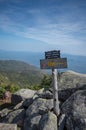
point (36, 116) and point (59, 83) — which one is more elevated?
point (59, 83)

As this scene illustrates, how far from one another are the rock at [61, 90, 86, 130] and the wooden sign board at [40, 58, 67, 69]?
2295 mm

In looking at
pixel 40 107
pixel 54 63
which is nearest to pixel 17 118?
pixel 40 107

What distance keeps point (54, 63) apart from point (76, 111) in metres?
3.89

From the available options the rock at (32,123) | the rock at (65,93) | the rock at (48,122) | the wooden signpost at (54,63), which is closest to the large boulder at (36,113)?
the rock at (32,123)

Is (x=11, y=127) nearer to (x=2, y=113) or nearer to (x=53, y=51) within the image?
(x=2, y=113)

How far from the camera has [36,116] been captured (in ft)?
44.8

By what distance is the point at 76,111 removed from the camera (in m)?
12.0

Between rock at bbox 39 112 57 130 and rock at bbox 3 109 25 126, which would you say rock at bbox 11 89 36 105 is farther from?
rock at bbox 39 112 57 130

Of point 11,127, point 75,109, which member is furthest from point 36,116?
point 75,109

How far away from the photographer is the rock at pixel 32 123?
42.8 ft

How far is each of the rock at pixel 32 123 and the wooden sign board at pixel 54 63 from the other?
349 centimetres

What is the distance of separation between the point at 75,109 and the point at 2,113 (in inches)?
300

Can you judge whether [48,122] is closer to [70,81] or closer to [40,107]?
[40,107]

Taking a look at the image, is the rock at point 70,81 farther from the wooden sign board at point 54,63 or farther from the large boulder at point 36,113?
the wooden sign board at point 54,63
